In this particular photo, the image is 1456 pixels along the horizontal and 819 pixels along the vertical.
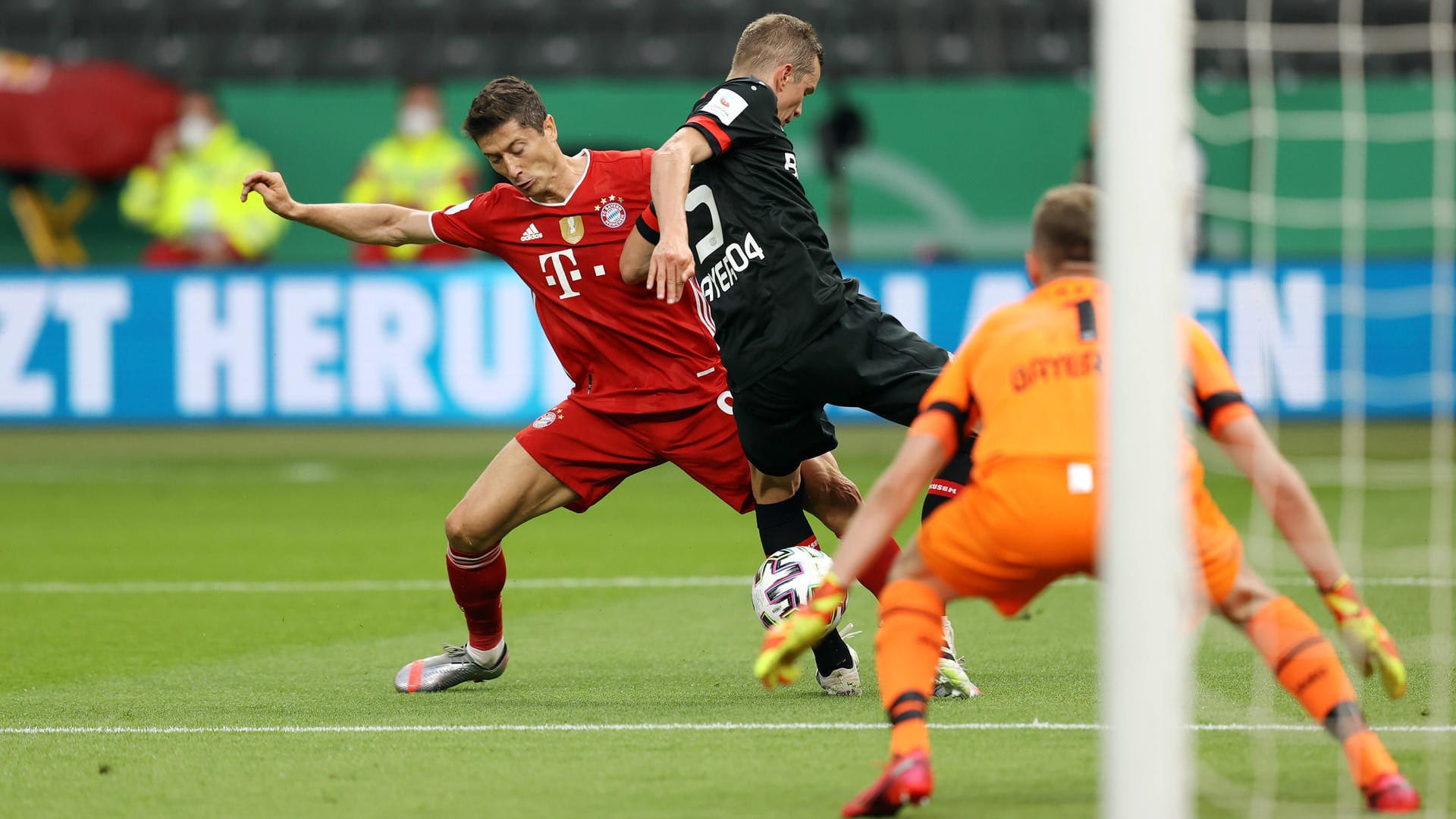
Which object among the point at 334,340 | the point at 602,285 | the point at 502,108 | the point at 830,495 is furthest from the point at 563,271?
the point at 334,340

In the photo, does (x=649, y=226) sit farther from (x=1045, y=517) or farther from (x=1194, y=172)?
(x=1194, y=172)

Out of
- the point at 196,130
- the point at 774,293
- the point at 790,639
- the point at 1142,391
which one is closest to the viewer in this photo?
the point at 1142,391

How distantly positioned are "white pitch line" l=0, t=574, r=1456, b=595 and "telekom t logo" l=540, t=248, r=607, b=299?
2305 millimetres

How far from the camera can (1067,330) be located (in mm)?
3738

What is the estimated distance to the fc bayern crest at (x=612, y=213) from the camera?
18.4 feet

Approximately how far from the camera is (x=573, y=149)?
45.9 feet

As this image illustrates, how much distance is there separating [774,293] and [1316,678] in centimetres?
198

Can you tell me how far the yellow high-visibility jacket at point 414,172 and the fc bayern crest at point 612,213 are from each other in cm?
778

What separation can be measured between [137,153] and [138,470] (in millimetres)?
2821

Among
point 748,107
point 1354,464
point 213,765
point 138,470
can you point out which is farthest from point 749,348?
point 138,470

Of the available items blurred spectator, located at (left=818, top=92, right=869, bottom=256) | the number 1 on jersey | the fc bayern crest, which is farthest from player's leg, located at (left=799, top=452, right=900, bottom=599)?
blurred spectator, located at (left=818, top=92, right=869, bottom=256)

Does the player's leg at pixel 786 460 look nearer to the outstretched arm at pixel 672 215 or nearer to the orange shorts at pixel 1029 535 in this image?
the outstretched arm at pixel 672 215

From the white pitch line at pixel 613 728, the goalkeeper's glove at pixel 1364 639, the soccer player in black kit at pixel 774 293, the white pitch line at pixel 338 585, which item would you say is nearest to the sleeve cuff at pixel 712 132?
the soccer player in black kit at pixel 774 293

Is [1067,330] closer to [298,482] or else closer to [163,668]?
[163,668]
